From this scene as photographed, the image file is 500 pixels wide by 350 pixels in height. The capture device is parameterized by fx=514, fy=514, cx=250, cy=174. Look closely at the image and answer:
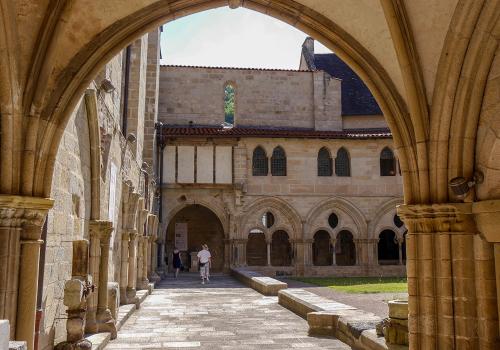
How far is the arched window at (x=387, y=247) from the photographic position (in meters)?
23.8

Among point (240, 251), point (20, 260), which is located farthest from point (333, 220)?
point (20, 260)

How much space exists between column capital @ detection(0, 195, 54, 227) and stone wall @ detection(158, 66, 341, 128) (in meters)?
19.7

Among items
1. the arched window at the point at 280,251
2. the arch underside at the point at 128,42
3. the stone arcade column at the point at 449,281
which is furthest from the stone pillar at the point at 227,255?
the stone arcade column at the point at 449,281

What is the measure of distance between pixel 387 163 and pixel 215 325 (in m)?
15.1

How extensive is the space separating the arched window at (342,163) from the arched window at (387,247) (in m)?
3.82

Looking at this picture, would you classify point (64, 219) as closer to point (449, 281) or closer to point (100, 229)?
point (100, 229)

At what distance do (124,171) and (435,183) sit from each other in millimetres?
7195

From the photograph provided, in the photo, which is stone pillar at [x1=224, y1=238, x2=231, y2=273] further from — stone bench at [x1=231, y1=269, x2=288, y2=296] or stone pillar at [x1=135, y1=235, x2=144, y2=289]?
stone pillar at [x1=135, y1=235, x2=144, y2=289]

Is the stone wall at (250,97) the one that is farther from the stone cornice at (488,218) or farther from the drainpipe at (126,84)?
the stone cornice at (488,218)

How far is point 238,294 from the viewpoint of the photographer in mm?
13734

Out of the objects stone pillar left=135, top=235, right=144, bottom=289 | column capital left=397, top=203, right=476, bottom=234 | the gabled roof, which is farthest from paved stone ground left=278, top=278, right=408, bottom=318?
the gabled roof

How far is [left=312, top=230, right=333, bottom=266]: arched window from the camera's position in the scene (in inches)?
958

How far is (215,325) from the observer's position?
9078 millimetres

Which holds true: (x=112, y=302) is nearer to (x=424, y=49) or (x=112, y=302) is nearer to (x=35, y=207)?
(x=35, y=207)
